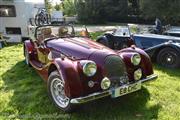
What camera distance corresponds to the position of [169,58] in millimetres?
7934

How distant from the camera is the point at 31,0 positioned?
1397 cm

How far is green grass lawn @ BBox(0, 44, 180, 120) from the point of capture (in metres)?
4.88

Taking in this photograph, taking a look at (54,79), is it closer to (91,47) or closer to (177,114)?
(91,47)

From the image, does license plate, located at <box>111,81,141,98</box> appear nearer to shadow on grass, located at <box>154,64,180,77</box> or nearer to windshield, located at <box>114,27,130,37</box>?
shadow on grass, located at <box>154,64,180,77</box>

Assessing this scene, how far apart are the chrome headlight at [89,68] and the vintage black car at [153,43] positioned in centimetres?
380

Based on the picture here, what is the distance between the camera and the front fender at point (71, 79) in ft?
15.1

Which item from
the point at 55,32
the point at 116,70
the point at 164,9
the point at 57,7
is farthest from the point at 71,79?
the point at 57,7

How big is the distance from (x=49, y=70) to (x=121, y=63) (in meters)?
1.43

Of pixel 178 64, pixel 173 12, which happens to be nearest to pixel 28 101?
pixel 178 64

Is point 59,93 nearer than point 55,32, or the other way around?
point 59,93

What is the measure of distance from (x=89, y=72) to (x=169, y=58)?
12.9 ft

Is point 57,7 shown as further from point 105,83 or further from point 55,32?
point 105,83

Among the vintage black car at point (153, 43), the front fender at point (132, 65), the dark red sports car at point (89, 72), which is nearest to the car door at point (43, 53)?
the dark red sports car at point (89, 72)

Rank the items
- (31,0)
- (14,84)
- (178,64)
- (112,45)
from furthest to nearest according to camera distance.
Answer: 1. (31,0)
2. (112,45)
3. (178,64)
4. (14,84)
